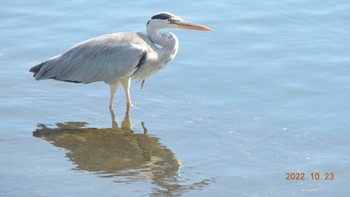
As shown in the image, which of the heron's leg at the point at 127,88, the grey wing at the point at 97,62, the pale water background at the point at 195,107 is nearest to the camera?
the pale water background at the point at 195,107

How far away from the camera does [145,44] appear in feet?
33.3

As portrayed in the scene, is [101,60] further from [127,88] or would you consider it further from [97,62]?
[127,88]

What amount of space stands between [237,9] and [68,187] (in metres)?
5.94

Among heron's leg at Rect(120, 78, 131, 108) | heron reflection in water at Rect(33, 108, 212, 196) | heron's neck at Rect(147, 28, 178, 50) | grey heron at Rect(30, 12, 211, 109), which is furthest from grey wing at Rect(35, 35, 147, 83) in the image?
heron reflection in water at Rect(33, 108, 212, 196)

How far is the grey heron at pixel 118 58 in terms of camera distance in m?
10.0

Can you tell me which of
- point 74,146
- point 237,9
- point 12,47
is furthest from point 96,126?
point 237,9

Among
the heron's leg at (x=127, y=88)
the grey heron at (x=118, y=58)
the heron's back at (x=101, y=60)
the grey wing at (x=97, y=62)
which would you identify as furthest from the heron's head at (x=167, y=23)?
the heron's leg at (x=127, y=88)

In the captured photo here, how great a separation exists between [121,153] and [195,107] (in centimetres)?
153

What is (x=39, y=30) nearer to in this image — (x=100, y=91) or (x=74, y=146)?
(x=100, y=91)

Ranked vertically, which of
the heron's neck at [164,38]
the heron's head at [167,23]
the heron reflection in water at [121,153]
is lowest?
the heron reflection in water at [121,153]

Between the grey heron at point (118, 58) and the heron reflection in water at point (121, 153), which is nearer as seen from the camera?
the heron reflection in water at point (121, 153)

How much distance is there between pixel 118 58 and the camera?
10.0m

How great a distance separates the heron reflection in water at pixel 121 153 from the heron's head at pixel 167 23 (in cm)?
117

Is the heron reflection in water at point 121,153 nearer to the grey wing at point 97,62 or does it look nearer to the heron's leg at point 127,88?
the heron's leg at point 127,88
